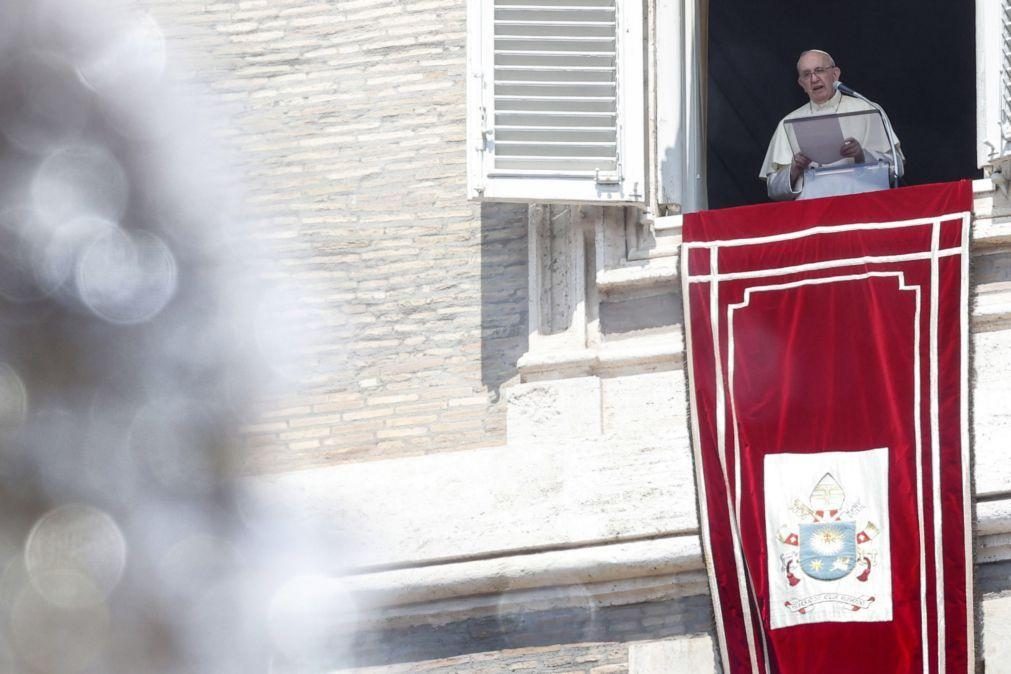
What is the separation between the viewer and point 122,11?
33.2 ft

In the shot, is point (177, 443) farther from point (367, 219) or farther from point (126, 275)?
point (367, 219)

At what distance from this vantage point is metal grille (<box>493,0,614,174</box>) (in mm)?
9133

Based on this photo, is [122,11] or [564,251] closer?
[564,251]

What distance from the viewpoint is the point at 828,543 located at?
27.6ft

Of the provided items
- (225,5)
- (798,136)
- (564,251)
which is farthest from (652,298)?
(225,5)

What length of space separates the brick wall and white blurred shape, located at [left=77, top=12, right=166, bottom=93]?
0.06m

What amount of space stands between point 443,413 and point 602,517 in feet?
2.77

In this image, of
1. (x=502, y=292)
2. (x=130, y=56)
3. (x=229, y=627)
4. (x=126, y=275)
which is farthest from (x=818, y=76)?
(x=229, y=627)

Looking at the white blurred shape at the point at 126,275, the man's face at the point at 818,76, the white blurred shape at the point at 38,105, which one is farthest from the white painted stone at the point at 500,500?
the white blurred shape at the point at 38,105

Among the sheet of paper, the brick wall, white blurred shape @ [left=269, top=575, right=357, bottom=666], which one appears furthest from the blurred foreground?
the sheet of paper

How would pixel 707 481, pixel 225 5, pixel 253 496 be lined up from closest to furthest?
1. pixel 707 481
2. pixel 253 496
3. pixel 225 5

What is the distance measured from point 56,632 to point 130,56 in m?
2.24

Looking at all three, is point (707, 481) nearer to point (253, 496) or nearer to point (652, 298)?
point (652, 298)

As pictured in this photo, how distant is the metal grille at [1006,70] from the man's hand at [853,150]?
0.76 metres
